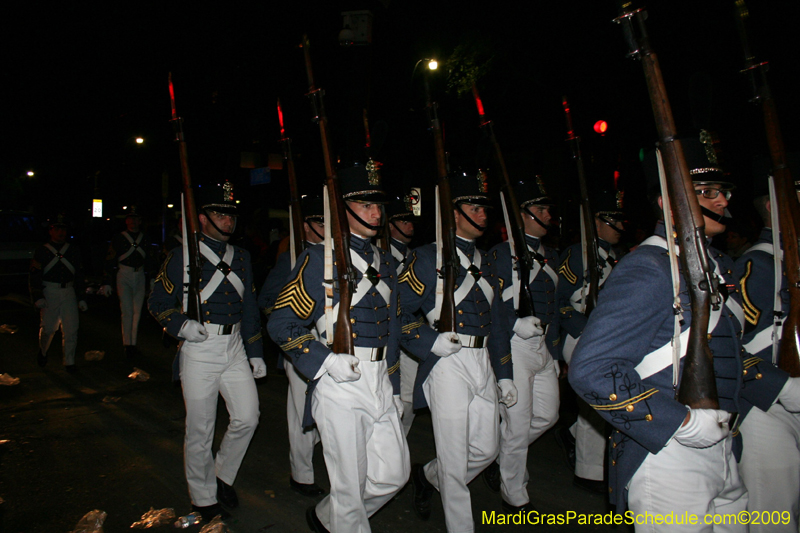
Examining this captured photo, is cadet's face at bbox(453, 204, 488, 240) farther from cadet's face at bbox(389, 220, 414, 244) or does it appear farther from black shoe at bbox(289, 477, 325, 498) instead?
black shoe at bbox(289, 477, 325, 498)

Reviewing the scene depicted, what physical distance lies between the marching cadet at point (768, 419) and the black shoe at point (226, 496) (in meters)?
3.46

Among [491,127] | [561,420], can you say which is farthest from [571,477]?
[491,127]

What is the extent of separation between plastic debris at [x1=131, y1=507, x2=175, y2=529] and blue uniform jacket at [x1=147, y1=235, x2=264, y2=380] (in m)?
0.99

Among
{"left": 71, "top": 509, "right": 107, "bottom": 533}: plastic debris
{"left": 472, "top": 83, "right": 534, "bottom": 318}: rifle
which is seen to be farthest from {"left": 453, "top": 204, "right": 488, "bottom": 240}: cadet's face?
{"left": 71, "top": 509, "right": 107, "bottom": 533}: plastic debris

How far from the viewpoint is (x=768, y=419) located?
2.89 metres

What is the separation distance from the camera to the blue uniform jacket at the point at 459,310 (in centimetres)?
379

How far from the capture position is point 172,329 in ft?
12.8

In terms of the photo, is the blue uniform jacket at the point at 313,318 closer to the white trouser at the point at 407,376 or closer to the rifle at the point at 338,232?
the rifle at the point at 338,232

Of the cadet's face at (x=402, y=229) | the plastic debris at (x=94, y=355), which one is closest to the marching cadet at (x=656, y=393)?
the cadet's face at (x=402, y=229)

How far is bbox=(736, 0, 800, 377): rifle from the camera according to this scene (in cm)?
291

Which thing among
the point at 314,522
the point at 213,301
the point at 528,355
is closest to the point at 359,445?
the point at 314,522

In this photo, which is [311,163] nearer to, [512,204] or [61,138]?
[512,204]

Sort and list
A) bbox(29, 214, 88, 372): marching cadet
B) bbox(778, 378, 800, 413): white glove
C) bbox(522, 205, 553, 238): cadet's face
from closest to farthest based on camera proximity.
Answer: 1. bbox(778, 378, 800, 413): white glove
2. bbox(522, 205, 553, 238): cadet's face
3. bbox(29, 214, 88, 372): marching cadet

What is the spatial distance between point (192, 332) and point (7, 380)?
17.9ft
